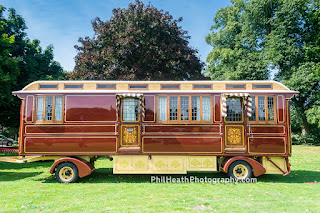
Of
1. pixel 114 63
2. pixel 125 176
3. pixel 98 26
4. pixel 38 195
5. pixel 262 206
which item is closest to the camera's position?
pixel 262 206

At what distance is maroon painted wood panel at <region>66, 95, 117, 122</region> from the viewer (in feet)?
30.7

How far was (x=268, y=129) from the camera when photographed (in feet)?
30.2

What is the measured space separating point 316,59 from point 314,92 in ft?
11.3

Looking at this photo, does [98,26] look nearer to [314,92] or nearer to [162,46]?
[162,46]

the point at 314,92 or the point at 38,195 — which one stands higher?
the point at 314,92

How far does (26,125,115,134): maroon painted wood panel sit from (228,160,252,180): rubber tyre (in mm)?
4961

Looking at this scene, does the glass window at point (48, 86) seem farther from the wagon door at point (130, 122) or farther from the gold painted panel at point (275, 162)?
the gold painted panel at point (275, 162)

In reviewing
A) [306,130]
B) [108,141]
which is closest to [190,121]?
[108,141]

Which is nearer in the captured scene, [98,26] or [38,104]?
[38,104]

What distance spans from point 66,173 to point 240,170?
6.91 metres

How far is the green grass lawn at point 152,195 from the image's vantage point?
6.27 meters

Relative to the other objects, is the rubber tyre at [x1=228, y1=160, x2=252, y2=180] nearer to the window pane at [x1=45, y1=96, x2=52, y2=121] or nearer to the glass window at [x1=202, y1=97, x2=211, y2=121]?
the glass window at [x1=202, y1=97, x2=211, y2=121]

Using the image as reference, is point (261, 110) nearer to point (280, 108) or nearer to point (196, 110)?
point (280, 108)

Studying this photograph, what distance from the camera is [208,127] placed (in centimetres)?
932
